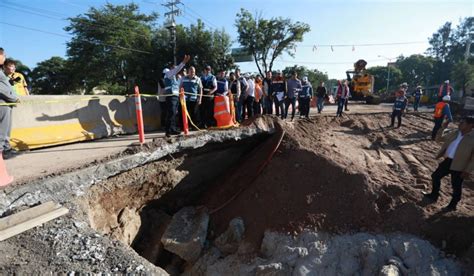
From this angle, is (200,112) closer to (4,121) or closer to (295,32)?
(4,121)

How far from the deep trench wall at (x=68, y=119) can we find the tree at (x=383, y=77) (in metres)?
63.9

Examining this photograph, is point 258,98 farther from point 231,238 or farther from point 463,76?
point 463,76

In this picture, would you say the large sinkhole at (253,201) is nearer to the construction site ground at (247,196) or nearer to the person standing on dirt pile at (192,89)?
the construction site ground at (247,196)

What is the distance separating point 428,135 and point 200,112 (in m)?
9.23

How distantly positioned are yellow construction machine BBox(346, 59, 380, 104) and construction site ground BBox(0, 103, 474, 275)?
15235 mm

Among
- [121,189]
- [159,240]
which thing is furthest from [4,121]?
[159,240]

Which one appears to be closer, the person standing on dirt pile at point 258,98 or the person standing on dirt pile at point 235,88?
the person standing on dirt pile at point 235,88

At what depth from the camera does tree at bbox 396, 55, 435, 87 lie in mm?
60441

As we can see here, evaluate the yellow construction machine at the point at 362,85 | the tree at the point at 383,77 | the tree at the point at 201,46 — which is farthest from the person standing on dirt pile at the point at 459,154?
the tree at the point at 383,77

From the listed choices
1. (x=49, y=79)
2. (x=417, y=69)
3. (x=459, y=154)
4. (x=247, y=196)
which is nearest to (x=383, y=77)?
(x=417, y=69)

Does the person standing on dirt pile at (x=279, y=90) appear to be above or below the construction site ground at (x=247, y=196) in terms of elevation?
above

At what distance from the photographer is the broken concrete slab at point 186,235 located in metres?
6.38

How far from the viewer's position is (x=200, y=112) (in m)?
9.18

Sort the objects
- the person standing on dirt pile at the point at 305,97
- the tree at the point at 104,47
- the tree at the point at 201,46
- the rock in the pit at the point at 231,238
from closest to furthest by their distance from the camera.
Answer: the rock in the pit at the point at 231,238
the person standing on dirt pile at the point at 305,97
the tree at the point at 201,46
the tree at the point at 104,47
